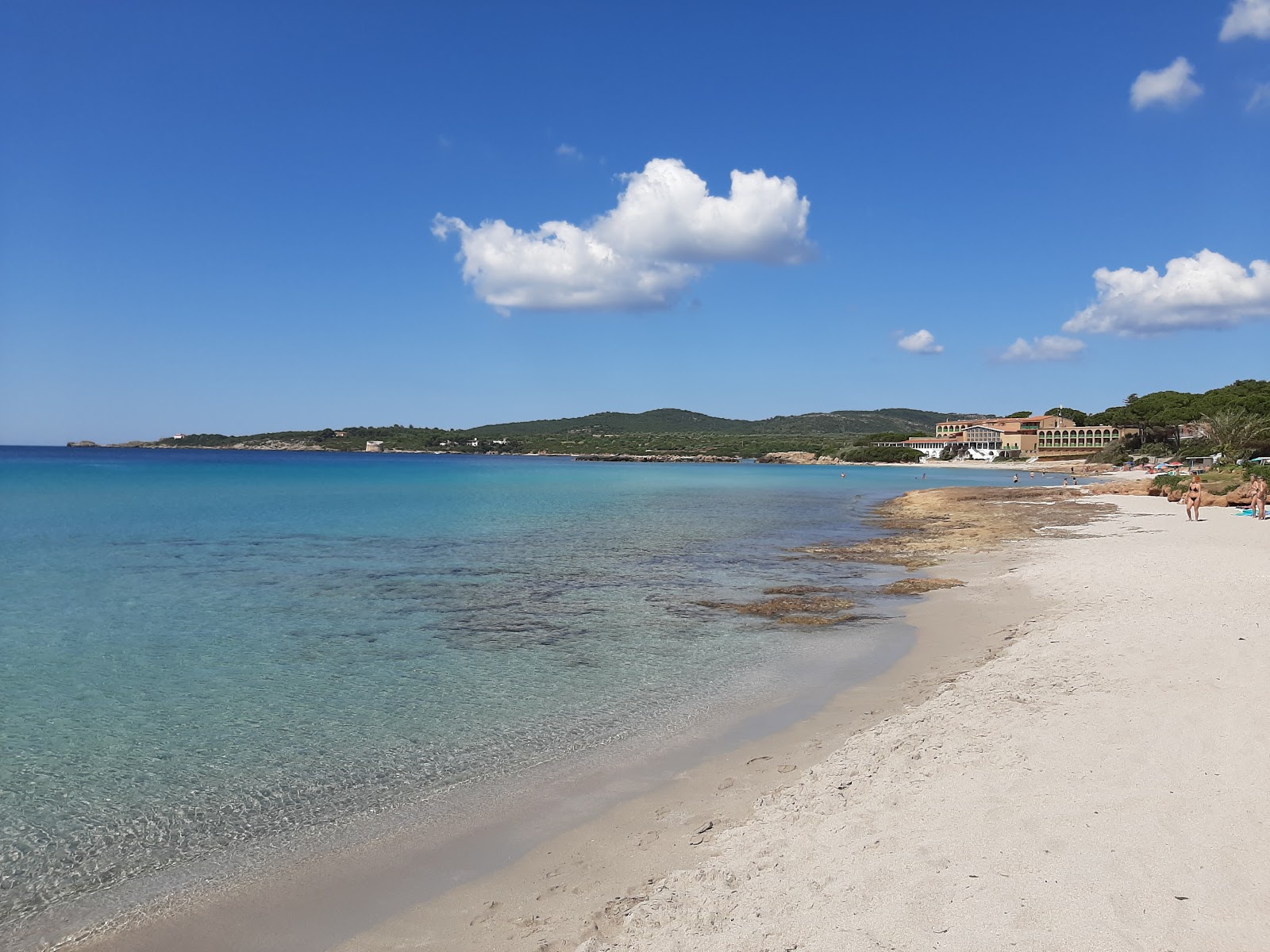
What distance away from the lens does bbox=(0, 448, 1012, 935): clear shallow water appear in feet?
23.0

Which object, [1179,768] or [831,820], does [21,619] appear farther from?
[1179,768]

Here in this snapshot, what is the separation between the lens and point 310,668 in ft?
38.1

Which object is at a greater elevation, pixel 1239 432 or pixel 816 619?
pixel 1239 432

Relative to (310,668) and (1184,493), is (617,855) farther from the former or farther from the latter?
(1184,493)

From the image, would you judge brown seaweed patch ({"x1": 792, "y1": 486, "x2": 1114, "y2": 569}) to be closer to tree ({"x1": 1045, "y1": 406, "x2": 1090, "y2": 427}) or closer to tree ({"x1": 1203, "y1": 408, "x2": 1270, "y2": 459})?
tree ({"x1": 1203, "y1": 408, "x2": 1270, "y2": 459})

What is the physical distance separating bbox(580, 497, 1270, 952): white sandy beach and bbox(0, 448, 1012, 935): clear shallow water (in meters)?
3.22

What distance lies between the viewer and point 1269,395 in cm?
8769

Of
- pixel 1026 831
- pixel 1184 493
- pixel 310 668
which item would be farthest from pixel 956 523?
pixel 1026 831

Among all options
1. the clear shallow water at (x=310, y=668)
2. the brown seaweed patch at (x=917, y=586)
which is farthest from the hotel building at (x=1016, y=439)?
the brown seaweed patch at (x=917, y=586)

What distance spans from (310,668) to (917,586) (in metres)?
13.2

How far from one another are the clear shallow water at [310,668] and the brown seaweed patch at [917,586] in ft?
6.30

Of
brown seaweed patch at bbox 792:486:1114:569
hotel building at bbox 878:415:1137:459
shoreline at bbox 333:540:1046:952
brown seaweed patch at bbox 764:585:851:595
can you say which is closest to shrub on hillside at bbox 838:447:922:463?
hotel building at bbox 878:415:1137:459

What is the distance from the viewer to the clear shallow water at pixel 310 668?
7.02 metres

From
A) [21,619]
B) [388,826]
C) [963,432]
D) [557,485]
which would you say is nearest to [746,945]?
[388,826]
